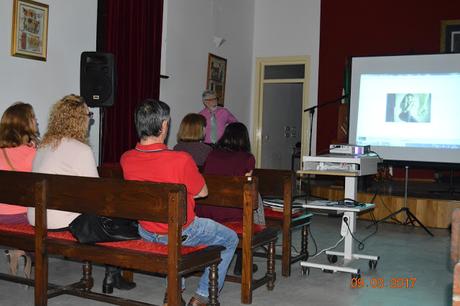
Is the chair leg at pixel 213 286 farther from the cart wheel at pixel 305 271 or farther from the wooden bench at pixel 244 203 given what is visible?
the cart wheel at pixel 305 271

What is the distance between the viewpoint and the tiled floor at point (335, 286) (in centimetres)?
330

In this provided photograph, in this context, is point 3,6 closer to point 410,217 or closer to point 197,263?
point 197,263

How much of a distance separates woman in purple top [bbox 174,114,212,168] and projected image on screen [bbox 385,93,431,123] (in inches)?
89.7

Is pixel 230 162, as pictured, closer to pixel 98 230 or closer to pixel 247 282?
pixel 247 282

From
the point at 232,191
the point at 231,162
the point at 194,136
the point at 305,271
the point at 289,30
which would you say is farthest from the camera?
the point at 289,30

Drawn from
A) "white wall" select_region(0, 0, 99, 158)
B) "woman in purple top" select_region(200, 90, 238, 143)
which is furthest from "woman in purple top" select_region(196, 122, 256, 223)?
"woman in purple top" select_region(200, 90, 238, 143)

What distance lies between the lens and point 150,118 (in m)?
2.82

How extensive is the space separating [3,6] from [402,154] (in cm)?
417

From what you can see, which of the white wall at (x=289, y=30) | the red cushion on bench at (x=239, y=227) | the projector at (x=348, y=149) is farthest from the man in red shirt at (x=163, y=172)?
the white wall at (x=289, y=30)

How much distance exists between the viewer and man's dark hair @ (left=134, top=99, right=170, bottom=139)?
2.81 m

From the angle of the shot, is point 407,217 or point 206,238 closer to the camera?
point 206,238

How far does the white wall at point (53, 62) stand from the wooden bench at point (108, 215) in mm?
2263

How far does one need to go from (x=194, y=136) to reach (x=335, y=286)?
162 centimetres

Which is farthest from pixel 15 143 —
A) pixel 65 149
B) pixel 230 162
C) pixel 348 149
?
pixel 348 149
